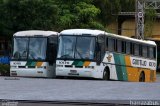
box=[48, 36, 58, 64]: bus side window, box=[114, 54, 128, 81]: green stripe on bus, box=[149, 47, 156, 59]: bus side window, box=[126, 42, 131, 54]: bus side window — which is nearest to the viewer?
box=[114, 54, 128, 81]: green stripe on bus

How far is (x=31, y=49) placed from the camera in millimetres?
25219

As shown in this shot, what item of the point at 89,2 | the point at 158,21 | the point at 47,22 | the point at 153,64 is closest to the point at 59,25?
the point at 47,22

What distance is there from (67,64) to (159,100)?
19.8m

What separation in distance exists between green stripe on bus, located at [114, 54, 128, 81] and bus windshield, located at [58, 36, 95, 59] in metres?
1.80

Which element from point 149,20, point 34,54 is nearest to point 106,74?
point 34,54

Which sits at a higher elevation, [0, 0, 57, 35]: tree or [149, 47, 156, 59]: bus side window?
[0, 0, 57, 35]: tree

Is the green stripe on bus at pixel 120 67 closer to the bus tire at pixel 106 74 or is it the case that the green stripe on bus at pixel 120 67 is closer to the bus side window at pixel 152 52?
the bus tire at pixel 106 74

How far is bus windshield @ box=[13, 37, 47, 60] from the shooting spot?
25062 millimetres

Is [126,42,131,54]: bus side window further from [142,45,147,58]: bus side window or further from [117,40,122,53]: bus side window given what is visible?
[142,45,147,58]: bus side window

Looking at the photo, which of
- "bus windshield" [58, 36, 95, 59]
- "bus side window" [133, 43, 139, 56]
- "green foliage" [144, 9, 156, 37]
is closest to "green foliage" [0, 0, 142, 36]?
"bus side window" [133, 43, 139, 56]

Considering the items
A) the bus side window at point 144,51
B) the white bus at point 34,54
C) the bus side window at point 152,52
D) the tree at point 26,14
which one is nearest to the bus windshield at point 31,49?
the white bus at point 34,54

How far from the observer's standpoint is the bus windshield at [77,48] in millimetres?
23344

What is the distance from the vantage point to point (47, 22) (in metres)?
32.9

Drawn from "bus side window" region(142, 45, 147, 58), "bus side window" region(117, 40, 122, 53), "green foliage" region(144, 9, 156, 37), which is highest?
"green foliage" region(144, 9, 156, 37)
